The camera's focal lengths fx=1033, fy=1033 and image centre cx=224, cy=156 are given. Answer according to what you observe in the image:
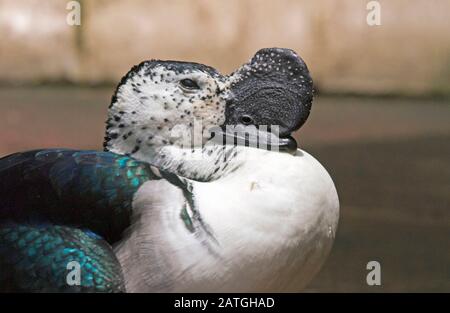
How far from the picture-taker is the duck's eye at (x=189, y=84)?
216 centimetres

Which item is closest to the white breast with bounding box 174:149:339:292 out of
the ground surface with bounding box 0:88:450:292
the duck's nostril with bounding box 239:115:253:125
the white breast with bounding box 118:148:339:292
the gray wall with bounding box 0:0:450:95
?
the white breast with bounding box 118:148:339:292

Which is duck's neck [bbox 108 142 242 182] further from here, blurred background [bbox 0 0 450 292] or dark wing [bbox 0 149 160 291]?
blurred background [bbox 0 0 450 292]

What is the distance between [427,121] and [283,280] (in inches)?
187

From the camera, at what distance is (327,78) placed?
7.46 meters

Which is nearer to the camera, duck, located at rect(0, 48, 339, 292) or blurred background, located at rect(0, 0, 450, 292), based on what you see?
duck, located at rect(0, 48, 339, 292)

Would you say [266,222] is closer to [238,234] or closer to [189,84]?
[238,234]

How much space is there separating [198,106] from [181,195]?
0.25 metres

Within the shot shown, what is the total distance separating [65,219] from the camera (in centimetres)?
201

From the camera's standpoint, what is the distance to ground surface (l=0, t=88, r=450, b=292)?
370 centimetres

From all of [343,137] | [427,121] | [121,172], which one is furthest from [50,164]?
[427,121]

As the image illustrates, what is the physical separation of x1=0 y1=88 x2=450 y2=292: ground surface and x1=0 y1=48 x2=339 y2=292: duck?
1.35 m

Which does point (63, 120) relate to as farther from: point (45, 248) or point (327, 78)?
point (45, 248)

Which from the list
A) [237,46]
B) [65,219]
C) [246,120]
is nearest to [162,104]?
[246,120]

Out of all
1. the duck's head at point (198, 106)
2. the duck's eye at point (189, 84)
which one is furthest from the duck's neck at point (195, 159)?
the duck's eye at point (189, 84)
